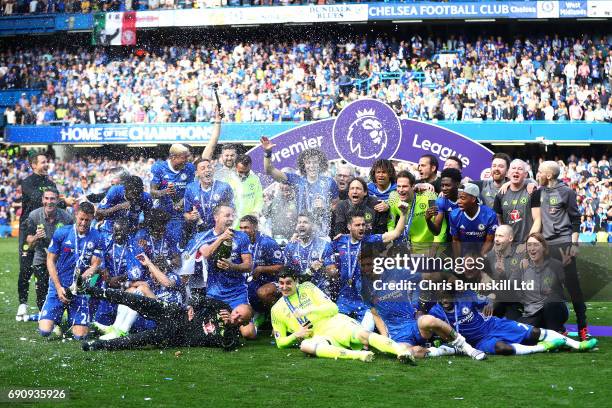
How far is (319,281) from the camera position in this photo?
324 inches

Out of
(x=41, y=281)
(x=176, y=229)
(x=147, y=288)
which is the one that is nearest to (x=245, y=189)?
(x=176, y=229)

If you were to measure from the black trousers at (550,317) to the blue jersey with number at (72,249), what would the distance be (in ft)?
13.9

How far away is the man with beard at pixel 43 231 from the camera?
379 inches

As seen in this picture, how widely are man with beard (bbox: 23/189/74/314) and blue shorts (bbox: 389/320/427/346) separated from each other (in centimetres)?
408

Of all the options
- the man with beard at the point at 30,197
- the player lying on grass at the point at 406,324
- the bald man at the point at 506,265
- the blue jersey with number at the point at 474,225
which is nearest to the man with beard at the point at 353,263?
the player lying on grass at the point at 406,324

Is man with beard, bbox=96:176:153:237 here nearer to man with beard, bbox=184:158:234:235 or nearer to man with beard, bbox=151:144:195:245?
man with beard, bbox=151:144:195:245

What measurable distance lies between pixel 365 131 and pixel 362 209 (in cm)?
386

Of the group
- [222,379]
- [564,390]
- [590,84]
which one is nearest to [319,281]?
→ [222,379]

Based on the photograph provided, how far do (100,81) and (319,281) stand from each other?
21726 millimetres

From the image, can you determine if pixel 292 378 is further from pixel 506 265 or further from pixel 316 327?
pixel 506 265

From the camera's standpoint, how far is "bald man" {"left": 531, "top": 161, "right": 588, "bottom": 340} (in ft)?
26.1

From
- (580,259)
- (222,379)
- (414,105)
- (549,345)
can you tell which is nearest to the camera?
(222,379)

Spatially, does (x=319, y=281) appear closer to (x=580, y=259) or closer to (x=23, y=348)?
(x=23, y=348)

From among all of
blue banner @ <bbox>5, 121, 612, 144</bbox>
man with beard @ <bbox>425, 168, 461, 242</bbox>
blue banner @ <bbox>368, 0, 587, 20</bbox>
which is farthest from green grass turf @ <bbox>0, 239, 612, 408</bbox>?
blue banner @ <bbox>368, 0, 587, 20</bbox>
